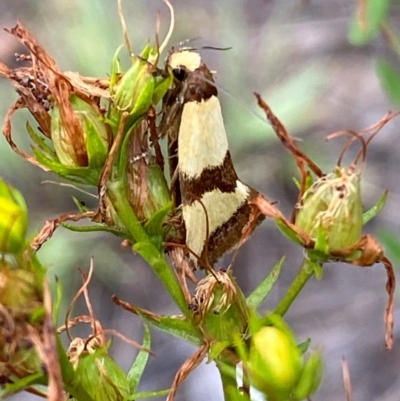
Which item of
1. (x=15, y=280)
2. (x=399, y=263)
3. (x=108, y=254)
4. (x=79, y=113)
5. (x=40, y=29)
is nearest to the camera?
(x=15, y=280)

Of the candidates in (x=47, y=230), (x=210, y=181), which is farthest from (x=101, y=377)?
(x=210, y=181)

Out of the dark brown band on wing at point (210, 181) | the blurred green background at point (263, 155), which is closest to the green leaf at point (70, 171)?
the dark brown band on wing at point (210, 181)

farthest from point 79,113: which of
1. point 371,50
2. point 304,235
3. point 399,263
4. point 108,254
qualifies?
point 371,50

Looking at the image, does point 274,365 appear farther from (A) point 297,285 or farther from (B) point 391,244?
(B) point 391,244

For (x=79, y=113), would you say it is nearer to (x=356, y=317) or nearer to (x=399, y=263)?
(x=399, y=263)

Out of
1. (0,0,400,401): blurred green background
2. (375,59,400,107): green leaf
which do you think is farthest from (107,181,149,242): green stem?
(0,0,400,401): blurred green background

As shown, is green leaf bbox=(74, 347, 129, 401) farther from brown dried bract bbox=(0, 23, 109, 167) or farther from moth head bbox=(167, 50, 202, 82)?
moth head bbox=(167, 50, 202, 82)

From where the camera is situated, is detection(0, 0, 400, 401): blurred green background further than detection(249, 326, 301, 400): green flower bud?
Yes

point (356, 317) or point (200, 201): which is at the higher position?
point (200, 201)
